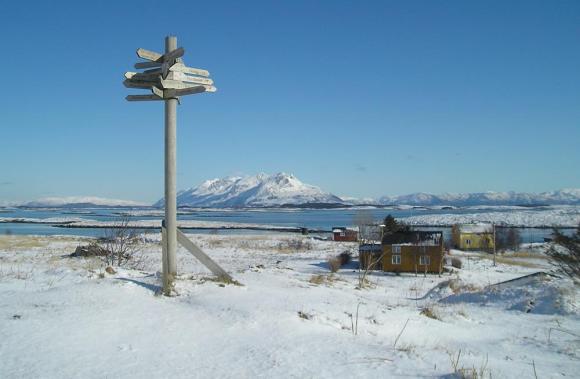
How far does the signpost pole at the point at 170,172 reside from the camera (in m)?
7.42

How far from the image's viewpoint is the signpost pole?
742 cm

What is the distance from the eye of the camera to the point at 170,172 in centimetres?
746

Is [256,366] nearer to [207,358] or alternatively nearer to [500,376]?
[207,358]

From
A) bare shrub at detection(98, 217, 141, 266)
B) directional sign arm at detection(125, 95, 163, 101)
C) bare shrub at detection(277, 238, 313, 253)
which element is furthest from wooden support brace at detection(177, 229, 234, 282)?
bare shrub at detection(277, 238, 313, 253)

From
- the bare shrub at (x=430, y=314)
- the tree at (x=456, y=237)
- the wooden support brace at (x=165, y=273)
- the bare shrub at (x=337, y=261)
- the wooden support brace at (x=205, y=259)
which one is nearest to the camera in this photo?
the wooden support brace at (x=165, y=273)

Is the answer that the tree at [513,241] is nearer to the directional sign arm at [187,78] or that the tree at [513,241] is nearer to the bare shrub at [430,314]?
the bare shrub at [430,314]

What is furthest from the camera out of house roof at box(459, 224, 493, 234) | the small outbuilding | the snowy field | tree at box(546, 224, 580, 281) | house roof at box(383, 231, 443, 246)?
the small outbuilding

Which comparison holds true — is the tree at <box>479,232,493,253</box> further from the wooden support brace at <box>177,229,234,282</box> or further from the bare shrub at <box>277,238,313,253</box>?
the wooden support brace at <box>177,229,234,282</box>

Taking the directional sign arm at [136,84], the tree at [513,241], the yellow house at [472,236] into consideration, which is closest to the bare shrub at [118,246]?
the directional sign arm at [136,84]

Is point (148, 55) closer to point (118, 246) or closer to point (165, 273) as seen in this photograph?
point (165, 273)

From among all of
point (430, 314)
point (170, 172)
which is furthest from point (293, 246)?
point (170, 172)

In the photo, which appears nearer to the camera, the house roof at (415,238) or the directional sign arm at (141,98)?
the directional sign arm at (141,98)

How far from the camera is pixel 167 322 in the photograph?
5.39 metres

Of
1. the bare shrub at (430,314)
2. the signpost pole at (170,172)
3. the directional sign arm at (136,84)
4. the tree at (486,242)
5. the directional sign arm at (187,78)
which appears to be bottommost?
the tree at (486,242)
